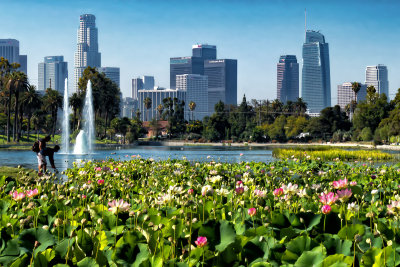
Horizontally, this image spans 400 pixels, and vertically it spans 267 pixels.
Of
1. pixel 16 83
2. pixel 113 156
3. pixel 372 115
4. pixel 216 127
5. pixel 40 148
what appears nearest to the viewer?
pixel 40 148

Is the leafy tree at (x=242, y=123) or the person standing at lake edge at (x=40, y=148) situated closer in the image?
the person standing at lake edge at (x=40, y=148)

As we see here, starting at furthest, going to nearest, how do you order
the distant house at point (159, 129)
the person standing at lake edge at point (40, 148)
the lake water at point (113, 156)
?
the distant house at point (159, 129), the lake water at point (113, 156), the person standing at lake edge at point (40, 148)

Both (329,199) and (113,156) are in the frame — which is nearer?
(329,199)

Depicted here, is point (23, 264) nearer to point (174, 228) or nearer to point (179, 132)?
point (174, 228)

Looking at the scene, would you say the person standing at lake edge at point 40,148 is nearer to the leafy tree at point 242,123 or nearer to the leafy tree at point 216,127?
the leafy tree at point 242,123

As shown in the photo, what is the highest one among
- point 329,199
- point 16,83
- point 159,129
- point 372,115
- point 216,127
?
point 16,83

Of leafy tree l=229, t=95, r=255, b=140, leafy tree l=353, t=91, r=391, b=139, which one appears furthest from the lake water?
leafy tree l=229, t=95, r=255, b=140

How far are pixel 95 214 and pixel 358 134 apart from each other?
89.2 metres

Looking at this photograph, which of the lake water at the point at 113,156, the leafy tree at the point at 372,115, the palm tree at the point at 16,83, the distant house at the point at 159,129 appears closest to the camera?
the lake water at the point at 113,156

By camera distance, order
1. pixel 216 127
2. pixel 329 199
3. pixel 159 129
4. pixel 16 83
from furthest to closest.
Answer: pixel 159 129
pixel 216 127
pixel 16 83
pixel 329 199

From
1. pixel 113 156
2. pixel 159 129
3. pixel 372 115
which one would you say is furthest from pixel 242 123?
pixel 113 156

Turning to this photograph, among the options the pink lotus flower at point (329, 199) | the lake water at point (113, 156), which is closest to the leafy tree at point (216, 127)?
the lake water at point (113, 156)

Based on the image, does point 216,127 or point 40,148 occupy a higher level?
point 216,127

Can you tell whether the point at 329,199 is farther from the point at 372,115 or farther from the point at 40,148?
the point at 372,115
